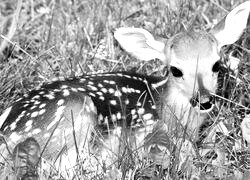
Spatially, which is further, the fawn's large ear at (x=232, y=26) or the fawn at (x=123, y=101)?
the fawn's large ear at (x=232, y=26)

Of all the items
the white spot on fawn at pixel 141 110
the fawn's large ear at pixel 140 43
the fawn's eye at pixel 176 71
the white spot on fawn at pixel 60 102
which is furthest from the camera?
the fawn's large ear at pixel 140 43

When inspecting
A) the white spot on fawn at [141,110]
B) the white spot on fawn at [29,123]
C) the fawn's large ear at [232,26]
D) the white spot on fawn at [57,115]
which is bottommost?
the white spot on fawn at [141,110]

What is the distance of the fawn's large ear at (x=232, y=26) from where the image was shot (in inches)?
208

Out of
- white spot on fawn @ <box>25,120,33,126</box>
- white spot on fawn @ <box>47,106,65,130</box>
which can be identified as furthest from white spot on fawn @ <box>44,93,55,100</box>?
white spot on fawn @ <box>25,120,33,126</box>

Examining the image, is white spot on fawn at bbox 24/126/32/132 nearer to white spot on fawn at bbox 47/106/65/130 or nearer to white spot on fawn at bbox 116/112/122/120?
white spot on fawn at bbox 47/106/65/130

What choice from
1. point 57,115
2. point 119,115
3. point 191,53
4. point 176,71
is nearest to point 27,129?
point 57,115

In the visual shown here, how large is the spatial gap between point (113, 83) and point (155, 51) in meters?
0.43

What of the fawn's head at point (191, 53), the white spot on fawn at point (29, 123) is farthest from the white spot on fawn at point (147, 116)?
the white spot on fawn at point (29, 123)

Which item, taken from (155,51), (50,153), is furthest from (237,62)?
(50,153)

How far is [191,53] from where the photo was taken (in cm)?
503

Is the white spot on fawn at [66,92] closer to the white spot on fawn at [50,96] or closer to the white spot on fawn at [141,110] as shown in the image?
the white spot on fawn at [50,96]

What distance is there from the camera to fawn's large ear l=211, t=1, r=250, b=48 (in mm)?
5289

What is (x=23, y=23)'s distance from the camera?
21.6ft

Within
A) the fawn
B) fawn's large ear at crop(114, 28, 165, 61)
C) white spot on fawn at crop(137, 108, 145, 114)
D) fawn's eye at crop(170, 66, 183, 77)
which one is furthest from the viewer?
fawn's large ear at crop(114, 28, 165, 61)
